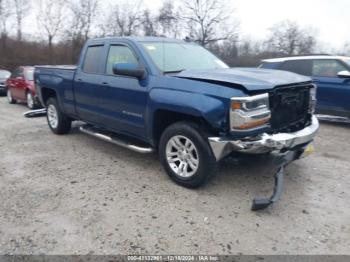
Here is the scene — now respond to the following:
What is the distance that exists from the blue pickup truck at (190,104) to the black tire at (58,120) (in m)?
1.24

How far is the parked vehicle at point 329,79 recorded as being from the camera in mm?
7539

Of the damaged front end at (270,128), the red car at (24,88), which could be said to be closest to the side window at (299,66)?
the damaged front end at (270,128)

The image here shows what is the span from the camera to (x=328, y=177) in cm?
457

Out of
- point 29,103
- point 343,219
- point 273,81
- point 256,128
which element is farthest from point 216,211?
point 29,103

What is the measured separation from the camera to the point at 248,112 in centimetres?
349

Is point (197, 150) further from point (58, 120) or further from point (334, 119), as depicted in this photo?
point (334, 119)

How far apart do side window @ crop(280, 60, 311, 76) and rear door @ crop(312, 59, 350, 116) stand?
147 mm

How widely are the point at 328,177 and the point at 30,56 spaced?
28.9 metres

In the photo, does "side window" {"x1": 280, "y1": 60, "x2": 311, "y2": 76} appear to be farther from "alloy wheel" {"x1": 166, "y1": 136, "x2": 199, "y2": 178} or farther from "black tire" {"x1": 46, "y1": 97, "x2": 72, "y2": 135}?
"black tire" {"x1": 46, "y1": 97, "x2": 72, "y2": 135}

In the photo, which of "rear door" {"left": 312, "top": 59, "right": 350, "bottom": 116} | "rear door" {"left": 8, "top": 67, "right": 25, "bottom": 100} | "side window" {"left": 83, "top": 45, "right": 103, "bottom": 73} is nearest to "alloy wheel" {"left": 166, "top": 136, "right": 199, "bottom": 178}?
"side window" {"left": 83, "top": 45, "right": 103, "bottom": 73}

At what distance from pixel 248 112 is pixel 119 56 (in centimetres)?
239

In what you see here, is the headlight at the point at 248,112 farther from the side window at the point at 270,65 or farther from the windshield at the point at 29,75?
the windshield at the point at 29,75

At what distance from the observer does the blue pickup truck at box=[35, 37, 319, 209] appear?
140 inches

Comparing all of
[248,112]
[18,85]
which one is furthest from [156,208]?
[18,85]
